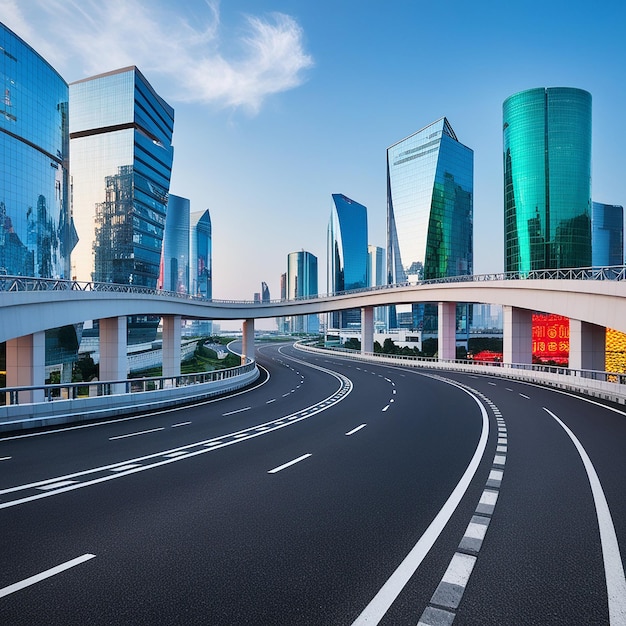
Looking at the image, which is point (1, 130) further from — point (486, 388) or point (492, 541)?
point (492, 541)

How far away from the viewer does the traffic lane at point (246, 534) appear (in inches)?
178

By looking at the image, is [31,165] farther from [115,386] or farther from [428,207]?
[428,207]

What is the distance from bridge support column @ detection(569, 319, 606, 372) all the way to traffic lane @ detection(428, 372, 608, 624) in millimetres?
28536

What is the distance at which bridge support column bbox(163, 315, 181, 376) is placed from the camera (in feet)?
160

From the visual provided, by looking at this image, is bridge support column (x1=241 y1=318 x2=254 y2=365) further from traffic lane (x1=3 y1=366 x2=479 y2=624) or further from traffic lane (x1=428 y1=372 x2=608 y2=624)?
traffic lane (x1=428 y1=372 x2=608 y2=624)

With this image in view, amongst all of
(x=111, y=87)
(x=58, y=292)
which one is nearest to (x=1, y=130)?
(x=111, y=87)

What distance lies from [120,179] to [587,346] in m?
124

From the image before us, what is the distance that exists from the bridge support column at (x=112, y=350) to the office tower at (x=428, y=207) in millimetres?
116652

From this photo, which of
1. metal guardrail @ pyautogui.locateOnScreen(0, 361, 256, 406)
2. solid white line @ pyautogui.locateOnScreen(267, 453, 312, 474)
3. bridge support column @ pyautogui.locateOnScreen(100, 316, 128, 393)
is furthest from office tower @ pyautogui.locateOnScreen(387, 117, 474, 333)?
solid white line @ pyautogui.locateOnScreen(267, 453, 312, 474)

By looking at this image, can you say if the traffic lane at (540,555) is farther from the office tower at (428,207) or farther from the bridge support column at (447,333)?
the office tower at (428,207)

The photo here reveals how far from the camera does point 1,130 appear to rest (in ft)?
281

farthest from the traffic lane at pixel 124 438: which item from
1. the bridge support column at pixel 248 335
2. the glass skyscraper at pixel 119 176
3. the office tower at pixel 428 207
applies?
the office tower at pixel 428 207

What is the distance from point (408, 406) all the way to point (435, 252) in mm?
129428

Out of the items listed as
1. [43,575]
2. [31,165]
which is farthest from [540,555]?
[31,165]
